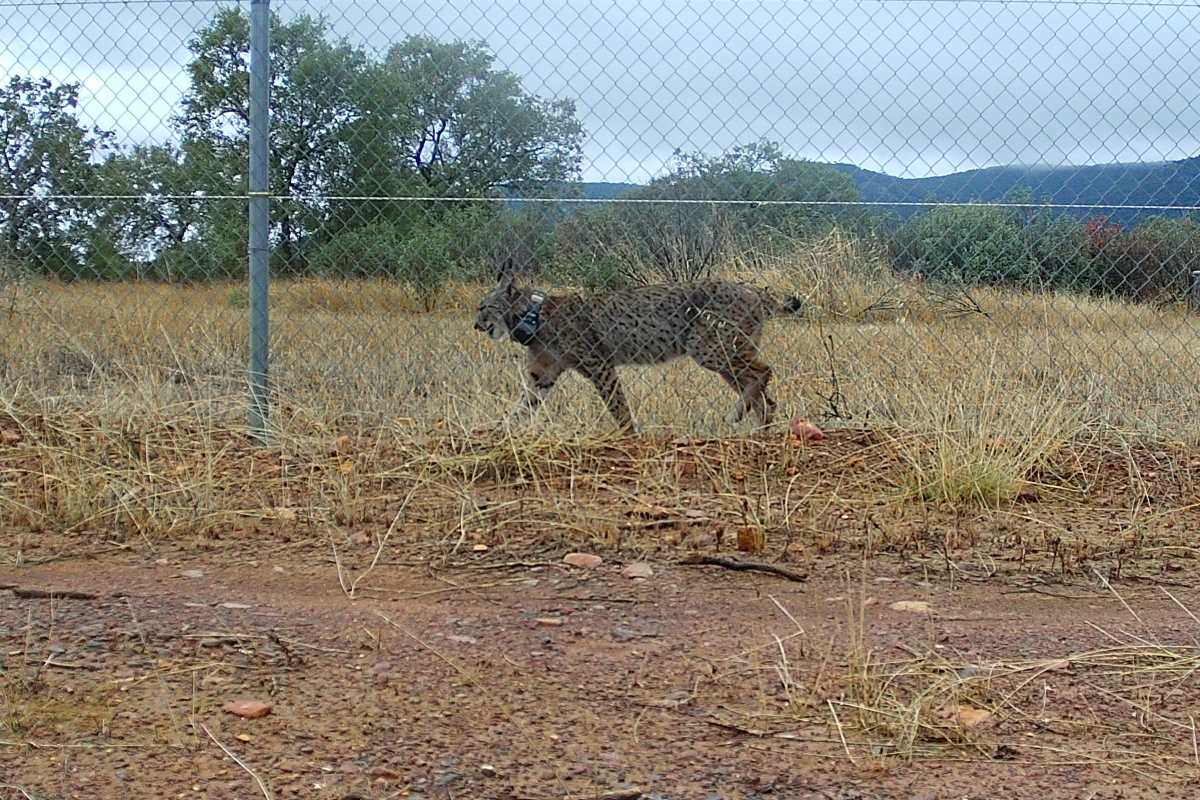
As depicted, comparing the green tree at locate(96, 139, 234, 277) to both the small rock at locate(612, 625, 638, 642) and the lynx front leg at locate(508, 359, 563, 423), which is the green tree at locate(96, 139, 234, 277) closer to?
the lynx front leg at locate(508, 359, 563, 423)

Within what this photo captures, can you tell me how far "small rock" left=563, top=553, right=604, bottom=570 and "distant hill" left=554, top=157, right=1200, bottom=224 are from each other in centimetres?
203

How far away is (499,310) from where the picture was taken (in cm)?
784

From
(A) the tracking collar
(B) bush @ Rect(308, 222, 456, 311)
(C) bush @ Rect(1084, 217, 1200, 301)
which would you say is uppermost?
(C) bush @ Rect(1084, 217, 1200, 301)

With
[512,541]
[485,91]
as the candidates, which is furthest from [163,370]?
[512,541]

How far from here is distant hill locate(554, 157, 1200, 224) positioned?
5.33m

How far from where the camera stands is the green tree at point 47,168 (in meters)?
6.18

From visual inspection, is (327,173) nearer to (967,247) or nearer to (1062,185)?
(1062,185)

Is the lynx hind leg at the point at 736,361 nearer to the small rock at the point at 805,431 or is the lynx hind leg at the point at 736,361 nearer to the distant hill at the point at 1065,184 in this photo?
the small rock at the point at 805,431

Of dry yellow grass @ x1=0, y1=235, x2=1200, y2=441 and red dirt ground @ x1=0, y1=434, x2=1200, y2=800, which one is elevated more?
dry yellow grass @ x1=0, y1=235, x2=1200, y2=441

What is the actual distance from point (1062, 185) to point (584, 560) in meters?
2.94

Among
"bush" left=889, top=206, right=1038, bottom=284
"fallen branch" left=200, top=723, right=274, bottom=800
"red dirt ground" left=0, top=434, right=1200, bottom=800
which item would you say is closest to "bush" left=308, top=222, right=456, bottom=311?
"red dirt ground" left=0, top=434, right=1200, bottom=800

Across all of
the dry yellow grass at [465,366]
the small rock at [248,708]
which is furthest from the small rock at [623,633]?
the dry yellow grass at [465,366]

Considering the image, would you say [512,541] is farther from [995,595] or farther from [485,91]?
[485,91]

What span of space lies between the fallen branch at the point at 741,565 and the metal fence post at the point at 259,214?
2299 millimetres
